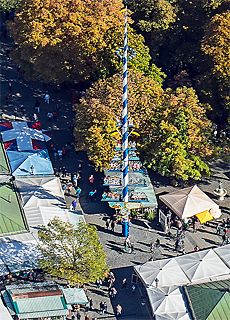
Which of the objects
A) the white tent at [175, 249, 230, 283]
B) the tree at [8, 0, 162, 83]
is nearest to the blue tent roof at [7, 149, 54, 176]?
the tree at [8, 0, 162, 83]

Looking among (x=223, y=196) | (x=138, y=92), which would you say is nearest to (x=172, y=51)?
(x=138, y=92)

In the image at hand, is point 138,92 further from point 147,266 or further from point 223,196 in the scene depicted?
point 147,266

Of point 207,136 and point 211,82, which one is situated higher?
point 211,82

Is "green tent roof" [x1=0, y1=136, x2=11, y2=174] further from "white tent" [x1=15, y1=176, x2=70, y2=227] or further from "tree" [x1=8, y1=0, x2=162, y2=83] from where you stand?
"tree" [x1=8, y1=0, x2=162, y2=83]

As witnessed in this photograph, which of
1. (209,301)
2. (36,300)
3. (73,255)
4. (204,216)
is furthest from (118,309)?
(204,216)

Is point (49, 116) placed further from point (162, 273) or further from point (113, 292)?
point (162, 273)

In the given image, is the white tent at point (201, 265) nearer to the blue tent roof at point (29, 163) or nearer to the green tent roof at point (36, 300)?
the green tent roof at point (36, 300)
